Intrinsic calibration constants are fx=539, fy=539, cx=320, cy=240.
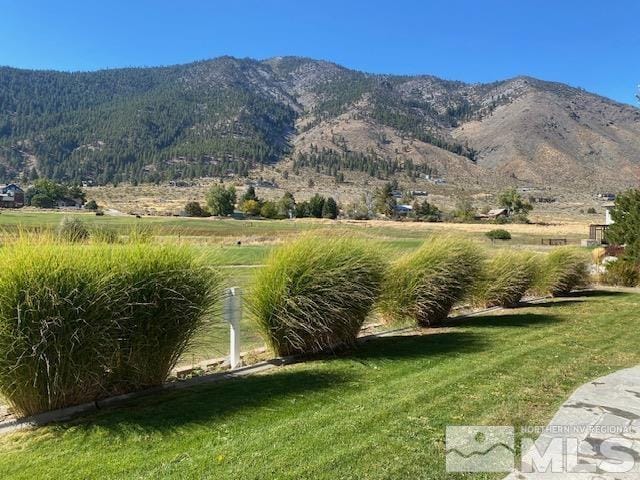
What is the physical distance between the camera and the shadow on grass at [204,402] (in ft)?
14.3

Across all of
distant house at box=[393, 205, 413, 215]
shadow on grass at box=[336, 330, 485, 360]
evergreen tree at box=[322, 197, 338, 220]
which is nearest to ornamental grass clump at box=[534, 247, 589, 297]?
shadow on grass at box=[336, 330, 485, 360]

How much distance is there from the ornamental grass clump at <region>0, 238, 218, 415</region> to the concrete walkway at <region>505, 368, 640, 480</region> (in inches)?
133

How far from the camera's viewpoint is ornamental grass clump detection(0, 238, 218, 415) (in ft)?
14.1

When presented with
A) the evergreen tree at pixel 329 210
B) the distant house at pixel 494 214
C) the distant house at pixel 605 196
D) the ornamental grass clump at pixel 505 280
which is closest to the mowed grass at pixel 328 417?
the ornamental grass clump at pixel 505 280

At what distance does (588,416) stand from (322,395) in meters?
2.37

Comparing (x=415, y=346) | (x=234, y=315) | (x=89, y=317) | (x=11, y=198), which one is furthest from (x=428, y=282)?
(x=11, y=198)

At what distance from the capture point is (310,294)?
21.9ft

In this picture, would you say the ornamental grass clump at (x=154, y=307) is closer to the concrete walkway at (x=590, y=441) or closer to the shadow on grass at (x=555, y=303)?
the concrete walkway at (x=590, y=441)

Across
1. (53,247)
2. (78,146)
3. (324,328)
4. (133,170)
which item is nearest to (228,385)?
(324,328)

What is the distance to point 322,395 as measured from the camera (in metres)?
5.23

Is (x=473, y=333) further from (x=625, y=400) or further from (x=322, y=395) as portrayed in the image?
(x=322, y=395)

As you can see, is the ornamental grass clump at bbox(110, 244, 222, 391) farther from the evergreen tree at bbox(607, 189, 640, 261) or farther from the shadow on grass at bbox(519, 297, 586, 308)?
the evergreen tree at bbox(607, 189, 640, 261)

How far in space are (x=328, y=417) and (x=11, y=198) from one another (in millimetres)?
111228

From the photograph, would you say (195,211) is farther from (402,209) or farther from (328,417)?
(328,417)
